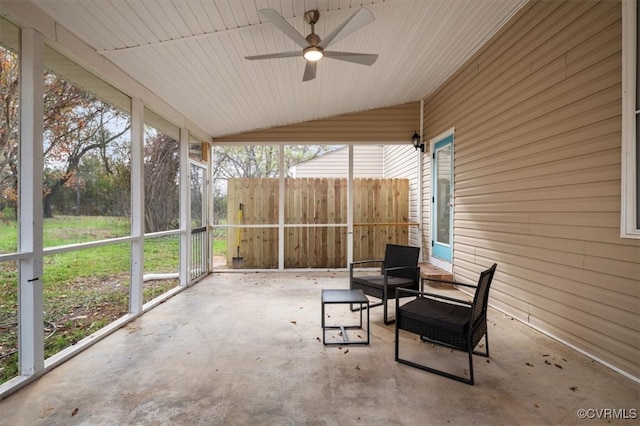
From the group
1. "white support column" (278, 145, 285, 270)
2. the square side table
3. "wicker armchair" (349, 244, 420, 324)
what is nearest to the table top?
the square side table

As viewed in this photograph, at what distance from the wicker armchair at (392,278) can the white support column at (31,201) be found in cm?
276

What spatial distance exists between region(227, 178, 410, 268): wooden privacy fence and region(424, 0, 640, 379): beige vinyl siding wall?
2.29 m

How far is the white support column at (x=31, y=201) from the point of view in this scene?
2186 mm

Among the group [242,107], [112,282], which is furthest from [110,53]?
[112,282]

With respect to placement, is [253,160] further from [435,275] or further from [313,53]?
[313,53]

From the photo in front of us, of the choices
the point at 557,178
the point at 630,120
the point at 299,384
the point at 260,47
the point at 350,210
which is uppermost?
the point at 260,47

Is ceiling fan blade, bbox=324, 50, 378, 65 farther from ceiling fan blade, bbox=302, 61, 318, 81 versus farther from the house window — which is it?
the house window

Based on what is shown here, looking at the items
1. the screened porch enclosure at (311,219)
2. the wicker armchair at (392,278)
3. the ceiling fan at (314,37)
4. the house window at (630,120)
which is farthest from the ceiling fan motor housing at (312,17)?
the screened porch enclosure at (311,219)

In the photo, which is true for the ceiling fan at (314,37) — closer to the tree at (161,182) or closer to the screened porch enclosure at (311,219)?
the tree at (161,182)

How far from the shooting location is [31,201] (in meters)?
2.20

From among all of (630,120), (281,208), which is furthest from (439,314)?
(281,208)

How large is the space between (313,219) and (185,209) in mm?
2535

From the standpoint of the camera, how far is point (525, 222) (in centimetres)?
328

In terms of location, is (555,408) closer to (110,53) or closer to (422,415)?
(422,415)
